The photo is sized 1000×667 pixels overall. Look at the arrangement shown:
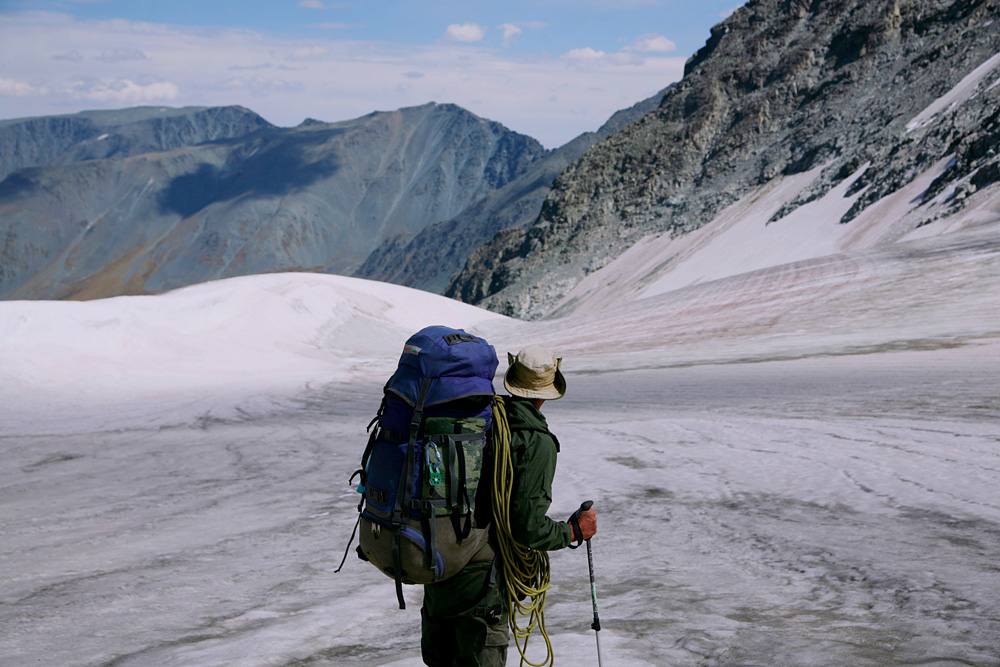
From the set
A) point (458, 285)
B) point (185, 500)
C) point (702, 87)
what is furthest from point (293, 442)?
point (458, 285)

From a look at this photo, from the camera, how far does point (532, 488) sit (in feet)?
11.6

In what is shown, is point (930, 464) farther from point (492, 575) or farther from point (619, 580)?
point (492, 575)

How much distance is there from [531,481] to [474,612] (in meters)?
0.69

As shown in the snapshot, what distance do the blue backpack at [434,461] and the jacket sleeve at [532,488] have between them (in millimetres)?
175

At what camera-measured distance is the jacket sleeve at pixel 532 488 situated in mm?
3523

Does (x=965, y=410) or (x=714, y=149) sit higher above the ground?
(x=714, y=149)

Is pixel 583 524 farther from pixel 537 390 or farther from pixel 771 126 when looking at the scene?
pixel 771 126

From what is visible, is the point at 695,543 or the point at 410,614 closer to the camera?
the point at 410,614

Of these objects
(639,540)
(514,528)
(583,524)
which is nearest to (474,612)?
(514,528)

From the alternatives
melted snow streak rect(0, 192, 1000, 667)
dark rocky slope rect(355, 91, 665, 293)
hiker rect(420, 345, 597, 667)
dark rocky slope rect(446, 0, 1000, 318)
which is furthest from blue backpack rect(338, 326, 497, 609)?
dark rocky slope rect(355, 91, 665, 293)

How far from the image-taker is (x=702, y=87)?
7469cm

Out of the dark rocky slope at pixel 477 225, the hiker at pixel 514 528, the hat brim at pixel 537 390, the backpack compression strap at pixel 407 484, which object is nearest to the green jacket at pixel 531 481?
the hiker at pixel 514 528

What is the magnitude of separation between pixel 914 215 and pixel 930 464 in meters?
30.2

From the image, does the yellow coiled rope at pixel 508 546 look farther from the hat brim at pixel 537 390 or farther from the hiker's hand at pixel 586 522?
the hiker's hand at pixel 586 522
